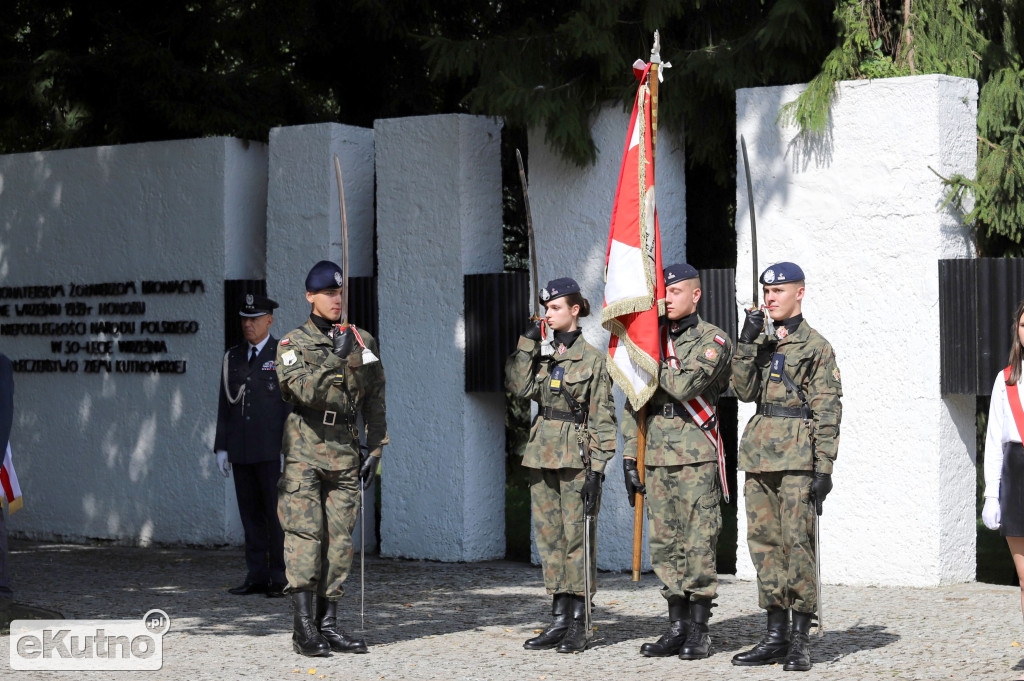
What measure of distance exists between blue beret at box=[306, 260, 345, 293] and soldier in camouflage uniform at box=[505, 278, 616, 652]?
104cm

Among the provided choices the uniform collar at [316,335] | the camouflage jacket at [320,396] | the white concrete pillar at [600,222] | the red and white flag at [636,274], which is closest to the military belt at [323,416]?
the camouflage jacket at [320,396]

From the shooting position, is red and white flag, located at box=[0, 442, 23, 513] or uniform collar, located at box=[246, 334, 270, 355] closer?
red and white flag, located at box=[0, 442, 23, 513]

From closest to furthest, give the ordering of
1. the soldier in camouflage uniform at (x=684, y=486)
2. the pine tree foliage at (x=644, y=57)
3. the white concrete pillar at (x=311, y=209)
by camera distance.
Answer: the soldier in camouflage uniform at (x=684, y=486) < the pine tree foliage at (x=644, y=57) < the white concrete pillar at (x=311, y=209)

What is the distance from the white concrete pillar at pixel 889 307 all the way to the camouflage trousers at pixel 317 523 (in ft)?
11.2

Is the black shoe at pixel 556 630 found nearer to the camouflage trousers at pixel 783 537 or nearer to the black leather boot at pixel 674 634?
the black leather boot at pixel 674 634

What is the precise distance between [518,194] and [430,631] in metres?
5.99

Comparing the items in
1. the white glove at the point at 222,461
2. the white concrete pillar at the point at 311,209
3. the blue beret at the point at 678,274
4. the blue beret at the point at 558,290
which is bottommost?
the white glove at the point at 222,461

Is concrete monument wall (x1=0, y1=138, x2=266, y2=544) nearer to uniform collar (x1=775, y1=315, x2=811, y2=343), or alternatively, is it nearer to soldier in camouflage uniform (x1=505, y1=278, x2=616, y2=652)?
soldier in camouflage uniform (x1=505, y1=278, x2=616, y2=652)

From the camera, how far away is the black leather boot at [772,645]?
7.28 m

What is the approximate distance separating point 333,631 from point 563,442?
5.17ft

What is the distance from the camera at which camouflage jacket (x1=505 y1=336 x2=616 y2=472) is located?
7.67 m

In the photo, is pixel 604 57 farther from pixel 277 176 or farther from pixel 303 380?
pixel 303 380

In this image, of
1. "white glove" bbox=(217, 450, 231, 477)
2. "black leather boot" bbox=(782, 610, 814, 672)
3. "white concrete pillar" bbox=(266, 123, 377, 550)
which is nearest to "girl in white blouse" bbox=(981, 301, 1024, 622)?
"black leather boot" bbox=(782, 610, 814, 672)

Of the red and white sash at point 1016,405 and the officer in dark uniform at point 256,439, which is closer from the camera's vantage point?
the red and white sash at point 1016,405
